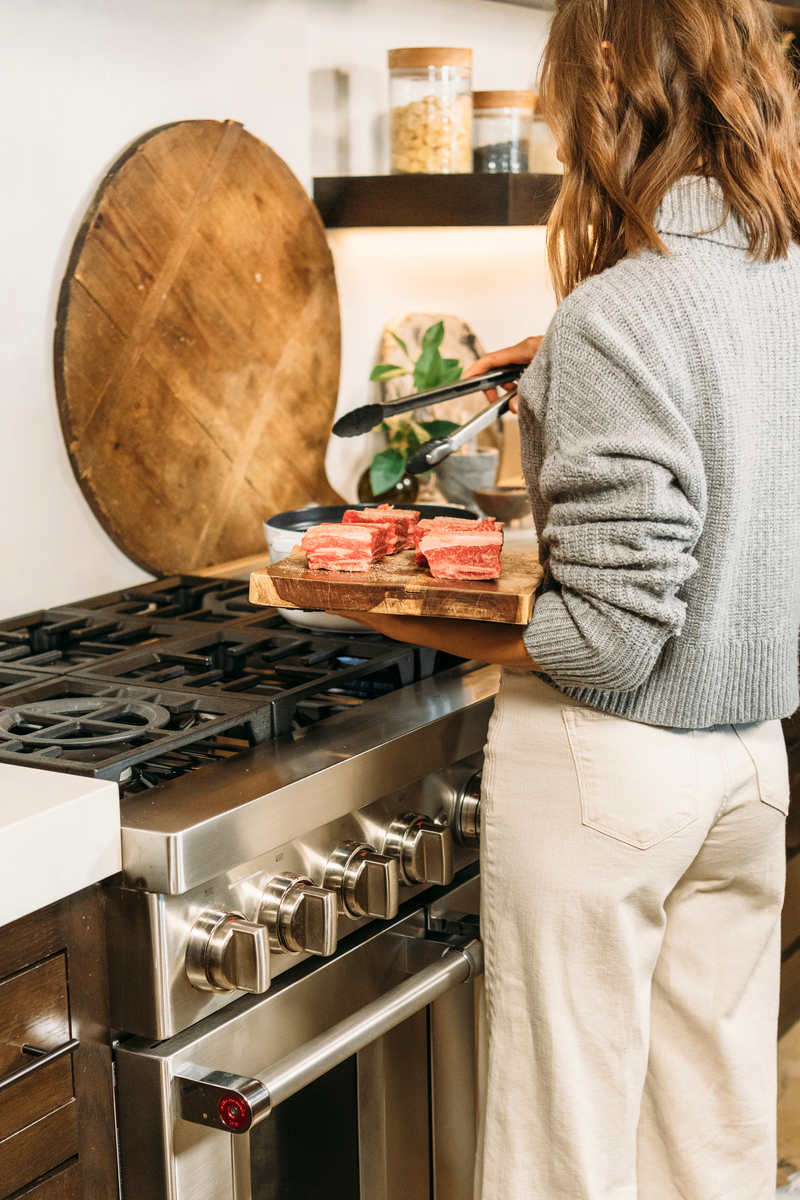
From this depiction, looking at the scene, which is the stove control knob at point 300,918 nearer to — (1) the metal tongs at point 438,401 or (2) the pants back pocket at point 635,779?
(2) the pants back pocket at point 635,779

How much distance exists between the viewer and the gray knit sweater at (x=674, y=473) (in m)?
0.99

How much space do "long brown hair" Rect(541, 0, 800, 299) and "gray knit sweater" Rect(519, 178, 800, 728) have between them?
0.02 metres

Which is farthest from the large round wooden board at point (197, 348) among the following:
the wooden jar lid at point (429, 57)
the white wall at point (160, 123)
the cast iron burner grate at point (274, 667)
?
the cast iron burner grate at point (274, 667)

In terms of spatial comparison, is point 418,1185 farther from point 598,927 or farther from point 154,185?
point 154,185

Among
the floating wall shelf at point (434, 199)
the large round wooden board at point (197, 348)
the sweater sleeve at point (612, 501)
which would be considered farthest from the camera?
the floating wall shelf at point (434, 199)

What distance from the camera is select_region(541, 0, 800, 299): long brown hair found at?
3.48 feet

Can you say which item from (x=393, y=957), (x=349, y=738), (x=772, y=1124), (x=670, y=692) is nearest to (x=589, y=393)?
(x=670, y=692)

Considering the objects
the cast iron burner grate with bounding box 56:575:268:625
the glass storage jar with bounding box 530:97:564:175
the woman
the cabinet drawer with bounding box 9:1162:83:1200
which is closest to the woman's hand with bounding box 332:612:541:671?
the woman

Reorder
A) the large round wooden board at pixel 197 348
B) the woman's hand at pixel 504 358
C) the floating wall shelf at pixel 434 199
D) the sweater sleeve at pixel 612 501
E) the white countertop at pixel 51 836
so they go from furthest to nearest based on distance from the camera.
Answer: the floating wall shelf at pixel 434 199, the large round wooden board at pixel 197 348, the woman's hand at pixel 504 358, the sweater sleeve at pixel 612 501, the white countertop at pixel 51 836

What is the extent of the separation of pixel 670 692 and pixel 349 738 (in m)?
0.31

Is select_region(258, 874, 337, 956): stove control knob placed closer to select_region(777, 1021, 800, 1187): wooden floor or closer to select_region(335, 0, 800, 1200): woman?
select_region(335, 0, 800, 1200): woman

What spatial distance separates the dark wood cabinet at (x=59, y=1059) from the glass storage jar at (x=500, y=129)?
152cm

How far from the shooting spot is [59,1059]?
3.16ft

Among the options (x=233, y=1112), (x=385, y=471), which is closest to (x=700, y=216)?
(x=233, y=1112)
